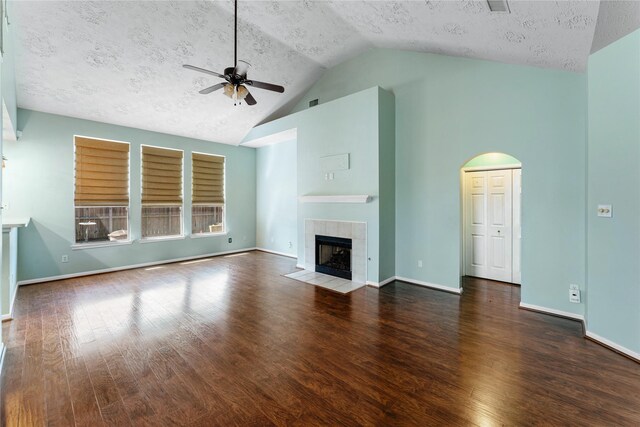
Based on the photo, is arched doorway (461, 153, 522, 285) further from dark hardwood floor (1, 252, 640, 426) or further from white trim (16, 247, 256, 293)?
white trim (16, 247, 256, 293)

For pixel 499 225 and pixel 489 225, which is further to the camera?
pixel 489 225

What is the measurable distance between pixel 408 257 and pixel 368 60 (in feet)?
12.5

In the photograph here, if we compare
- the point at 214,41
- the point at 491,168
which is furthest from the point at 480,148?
the point at 214,41

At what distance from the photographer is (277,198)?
7656mm

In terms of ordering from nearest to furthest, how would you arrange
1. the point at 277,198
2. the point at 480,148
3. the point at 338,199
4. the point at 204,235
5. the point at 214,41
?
the point at 480,148, the point at 214,41, the point at 338,199, the point at 204,235, the point at 277,198

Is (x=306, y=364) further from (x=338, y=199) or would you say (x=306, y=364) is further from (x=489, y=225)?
(x=489, y=225)

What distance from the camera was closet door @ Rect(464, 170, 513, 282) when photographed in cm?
478

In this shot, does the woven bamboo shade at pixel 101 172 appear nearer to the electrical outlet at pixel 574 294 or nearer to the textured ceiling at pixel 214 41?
the textured ceiling at pixel 214 41

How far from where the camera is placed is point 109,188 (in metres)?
5.69

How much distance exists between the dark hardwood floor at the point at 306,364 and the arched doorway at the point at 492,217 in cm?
89

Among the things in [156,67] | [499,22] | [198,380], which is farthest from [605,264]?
[156,67]

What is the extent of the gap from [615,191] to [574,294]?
4.55 ft

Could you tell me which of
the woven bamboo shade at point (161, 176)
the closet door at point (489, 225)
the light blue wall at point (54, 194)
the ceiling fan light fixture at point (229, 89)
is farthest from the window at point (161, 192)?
the closet door at point (489, 225)

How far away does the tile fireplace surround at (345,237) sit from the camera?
4.85 metres
